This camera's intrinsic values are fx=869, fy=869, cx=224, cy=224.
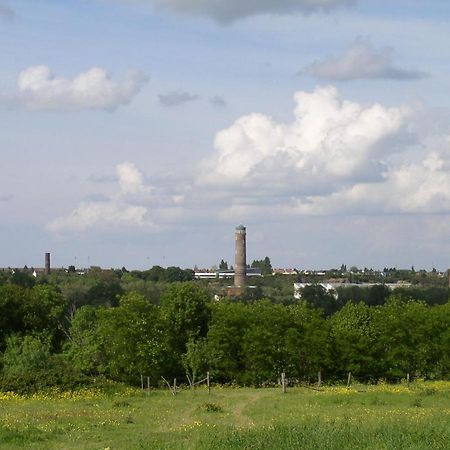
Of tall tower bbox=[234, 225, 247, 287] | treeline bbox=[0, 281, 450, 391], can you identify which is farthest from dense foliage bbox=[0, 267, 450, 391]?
tall tower bbox=[234, 225, 247, 287]

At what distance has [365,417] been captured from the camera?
33.5 metres

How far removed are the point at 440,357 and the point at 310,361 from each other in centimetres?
1067

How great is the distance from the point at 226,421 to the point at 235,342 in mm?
33603

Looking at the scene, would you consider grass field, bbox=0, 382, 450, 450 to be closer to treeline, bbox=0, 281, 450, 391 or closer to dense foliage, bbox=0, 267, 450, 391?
treeline, bbox=0, 281, 450, 391

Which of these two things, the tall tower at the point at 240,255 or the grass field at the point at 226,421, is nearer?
the grass field at the point at 226,421

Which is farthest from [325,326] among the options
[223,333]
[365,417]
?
[365,417]

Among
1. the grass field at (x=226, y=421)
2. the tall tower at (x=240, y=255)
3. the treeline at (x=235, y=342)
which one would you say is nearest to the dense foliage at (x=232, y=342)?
the treeline at (x=235, y=342)


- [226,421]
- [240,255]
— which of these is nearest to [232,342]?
[226,421]

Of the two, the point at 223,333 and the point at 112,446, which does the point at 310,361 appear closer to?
the point at 223,333

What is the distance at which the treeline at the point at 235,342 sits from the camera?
63.7 metres

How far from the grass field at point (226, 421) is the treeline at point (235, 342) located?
10.0 metres

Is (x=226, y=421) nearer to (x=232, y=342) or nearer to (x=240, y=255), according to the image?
(x=232, y=342)

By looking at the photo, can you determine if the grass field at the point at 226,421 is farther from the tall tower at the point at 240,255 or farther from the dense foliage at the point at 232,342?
the tall tower at the point at 240,255

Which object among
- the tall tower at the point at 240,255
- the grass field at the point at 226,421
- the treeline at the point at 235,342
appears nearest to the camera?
the grass field at the point at 226,421
